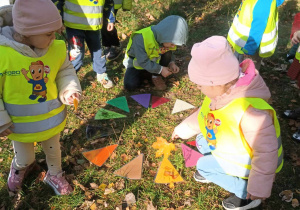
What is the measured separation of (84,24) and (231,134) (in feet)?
8.86

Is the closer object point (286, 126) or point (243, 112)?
point (243, 112)

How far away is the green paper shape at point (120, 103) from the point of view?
14.1 feet

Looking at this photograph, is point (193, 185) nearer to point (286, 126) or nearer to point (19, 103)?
point (286, 126)

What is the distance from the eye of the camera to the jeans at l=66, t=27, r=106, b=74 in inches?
163

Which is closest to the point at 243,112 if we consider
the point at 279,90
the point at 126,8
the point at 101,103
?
the point at 101,103

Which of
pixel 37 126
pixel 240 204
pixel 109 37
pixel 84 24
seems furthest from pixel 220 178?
pixel 109 37

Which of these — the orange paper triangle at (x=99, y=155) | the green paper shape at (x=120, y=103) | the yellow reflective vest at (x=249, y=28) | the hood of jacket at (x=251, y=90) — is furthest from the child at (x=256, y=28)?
the orange paper triangle at (x=99, y=155)

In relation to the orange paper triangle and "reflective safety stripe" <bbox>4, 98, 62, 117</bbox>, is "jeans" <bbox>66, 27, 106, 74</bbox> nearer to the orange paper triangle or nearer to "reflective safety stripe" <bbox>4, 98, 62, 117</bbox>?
the orange paper triangle

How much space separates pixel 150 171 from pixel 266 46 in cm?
241

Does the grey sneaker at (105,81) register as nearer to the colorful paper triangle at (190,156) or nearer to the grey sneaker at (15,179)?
the colorful paper triangle at (190,156)

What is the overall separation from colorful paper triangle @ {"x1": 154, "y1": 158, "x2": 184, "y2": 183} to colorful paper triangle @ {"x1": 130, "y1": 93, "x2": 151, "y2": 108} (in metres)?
1.18

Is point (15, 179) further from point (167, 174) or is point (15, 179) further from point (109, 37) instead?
point (109, 37)

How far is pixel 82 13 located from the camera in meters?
3.97

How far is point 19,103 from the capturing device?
2289 millimetres
